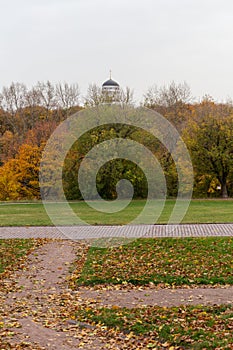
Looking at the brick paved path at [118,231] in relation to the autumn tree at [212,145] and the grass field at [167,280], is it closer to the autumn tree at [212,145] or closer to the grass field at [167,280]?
the grass field at [167,280]

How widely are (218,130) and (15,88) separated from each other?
32.4 m

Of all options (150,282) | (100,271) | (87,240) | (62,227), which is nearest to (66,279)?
(100,271)

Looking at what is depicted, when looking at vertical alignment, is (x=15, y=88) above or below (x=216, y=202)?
above

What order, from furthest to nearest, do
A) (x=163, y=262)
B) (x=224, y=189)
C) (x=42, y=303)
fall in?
(x=224, y=189) → (x=163, y=262) → (x=42, y=303)

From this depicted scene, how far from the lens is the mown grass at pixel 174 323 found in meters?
9.26

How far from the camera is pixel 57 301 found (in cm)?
1252

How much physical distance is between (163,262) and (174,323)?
557 centimetres

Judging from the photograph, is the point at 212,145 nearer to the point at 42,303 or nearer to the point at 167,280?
the point at 167,280

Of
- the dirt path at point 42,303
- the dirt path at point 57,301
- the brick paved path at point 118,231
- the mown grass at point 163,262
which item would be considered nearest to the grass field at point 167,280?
the mown grass at point 163,262

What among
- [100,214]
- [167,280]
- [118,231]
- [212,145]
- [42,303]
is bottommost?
[42,303]

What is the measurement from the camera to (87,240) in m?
19.1

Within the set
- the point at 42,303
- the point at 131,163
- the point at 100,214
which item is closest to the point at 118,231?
the point at 100,214

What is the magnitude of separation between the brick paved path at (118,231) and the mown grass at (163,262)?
1.33 meters

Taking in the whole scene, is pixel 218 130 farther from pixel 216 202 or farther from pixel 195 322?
pixel 195 322
